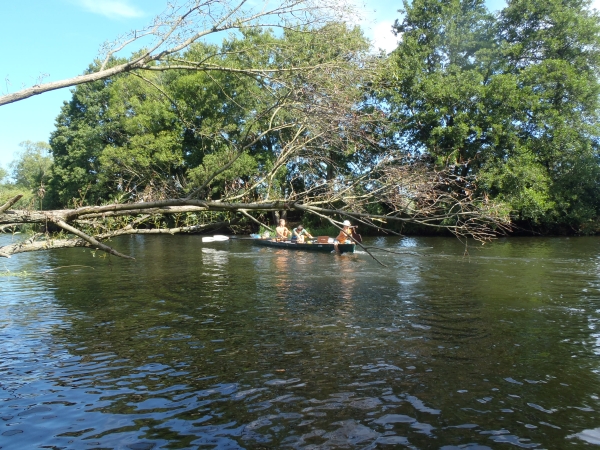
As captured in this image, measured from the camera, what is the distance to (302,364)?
639cm

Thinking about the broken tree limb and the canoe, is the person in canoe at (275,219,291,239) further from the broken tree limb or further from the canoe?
the broken tree limb

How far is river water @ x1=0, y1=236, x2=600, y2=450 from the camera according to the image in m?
4.61

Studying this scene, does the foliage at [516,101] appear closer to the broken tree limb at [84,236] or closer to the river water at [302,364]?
the river water at [302,364]

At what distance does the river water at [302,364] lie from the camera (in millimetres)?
4605

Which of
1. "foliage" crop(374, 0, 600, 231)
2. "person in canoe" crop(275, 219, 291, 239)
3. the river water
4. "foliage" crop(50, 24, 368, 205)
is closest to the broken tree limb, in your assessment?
"foliage" crop(50, 24, 368, 205)

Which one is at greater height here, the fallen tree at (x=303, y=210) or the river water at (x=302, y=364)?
the fallen tree at (x=303, y=210)

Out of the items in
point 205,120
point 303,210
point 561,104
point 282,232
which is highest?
point 561,104

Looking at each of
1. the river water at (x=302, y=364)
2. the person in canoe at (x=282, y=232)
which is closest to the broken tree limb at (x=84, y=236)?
the river water at (x=302, y=364)

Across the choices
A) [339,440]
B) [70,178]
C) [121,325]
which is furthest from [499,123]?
[70,178]

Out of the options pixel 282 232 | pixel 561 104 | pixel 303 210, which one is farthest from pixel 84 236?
pixel 561 104

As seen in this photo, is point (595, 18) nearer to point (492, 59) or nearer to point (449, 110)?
point (492, 59)

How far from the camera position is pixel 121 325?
27.8 ft

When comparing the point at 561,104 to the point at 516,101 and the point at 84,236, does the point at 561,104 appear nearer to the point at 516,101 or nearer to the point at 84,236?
the point at 516,101

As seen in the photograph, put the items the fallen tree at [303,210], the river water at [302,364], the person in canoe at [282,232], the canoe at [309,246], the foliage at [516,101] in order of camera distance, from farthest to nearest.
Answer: the foliage at [516,101] → the person in canoe at [282,232] → the canoe at [309,246] → the fallen tree at [303,210] → the river water at [302,364]
